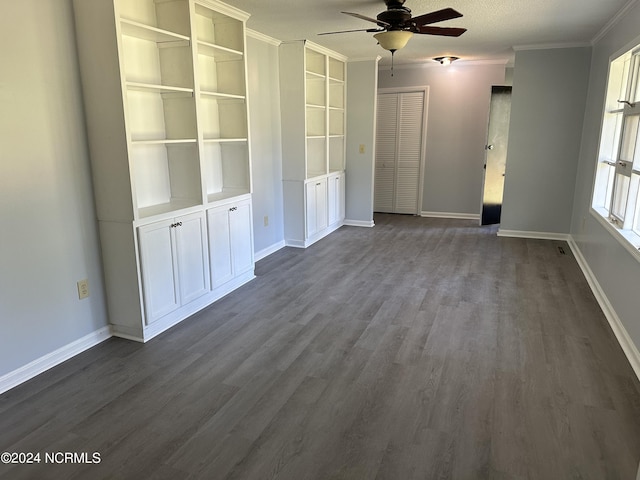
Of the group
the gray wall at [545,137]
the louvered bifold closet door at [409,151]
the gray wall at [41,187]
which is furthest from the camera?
the louvered bifold closet door at [409,151]

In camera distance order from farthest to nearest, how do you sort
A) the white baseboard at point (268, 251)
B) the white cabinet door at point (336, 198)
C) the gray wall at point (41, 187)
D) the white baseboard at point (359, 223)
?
the white baseboard at point (359, 223) < the white cabinet door at point (336, 198) < the white baseboard at point (268, 251) < the gray wall at point (41, 187)

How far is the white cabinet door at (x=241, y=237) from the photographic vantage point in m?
4.03

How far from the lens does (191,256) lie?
3.49m

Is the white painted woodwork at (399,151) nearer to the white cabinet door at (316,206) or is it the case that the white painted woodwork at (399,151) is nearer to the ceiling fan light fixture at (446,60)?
the ceiling fan light fixture at (446,60)

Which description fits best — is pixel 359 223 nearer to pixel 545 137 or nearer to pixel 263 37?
pixel 545 137

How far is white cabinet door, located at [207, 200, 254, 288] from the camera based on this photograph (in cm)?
376

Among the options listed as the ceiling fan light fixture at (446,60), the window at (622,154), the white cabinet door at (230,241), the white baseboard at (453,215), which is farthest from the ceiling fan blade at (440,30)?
the white baseboard at (453,215)

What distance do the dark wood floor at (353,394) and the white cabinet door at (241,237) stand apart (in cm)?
31

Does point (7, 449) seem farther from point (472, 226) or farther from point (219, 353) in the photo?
point (472, 226)

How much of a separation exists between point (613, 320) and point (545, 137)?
3087 mm

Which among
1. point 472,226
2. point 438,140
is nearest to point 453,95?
point 438,140

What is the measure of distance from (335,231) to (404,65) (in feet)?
9.84

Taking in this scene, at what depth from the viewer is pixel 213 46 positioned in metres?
3.61

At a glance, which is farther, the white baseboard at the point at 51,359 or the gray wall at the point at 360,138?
the gray wall at the point at 360,138
